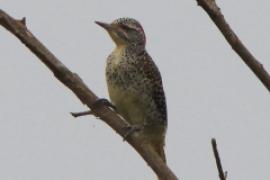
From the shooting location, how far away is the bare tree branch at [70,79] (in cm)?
312

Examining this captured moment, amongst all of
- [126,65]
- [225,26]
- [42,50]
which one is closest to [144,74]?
[126,65]

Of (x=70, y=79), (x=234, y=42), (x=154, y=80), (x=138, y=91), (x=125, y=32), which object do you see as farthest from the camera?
(x=125, y=32)

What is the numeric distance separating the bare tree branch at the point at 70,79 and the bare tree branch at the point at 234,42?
78cm

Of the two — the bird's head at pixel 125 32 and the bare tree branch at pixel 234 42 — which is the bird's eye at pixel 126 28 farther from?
the bare tree branch at pixel 234 42

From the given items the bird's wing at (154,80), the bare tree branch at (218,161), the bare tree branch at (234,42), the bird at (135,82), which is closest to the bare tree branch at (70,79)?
the bare tree branch at (218,161)

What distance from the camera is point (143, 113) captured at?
6.17 m

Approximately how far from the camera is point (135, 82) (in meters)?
6.12

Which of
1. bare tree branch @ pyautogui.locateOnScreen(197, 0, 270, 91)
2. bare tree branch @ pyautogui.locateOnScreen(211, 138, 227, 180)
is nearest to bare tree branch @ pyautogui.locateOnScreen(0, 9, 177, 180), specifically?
bare tree branch @ pyautogui.locateOnScreen(211, 138, 227, 180)

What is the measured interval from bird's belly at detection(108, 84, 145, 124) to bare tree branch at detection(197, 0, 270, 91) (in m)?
3.50

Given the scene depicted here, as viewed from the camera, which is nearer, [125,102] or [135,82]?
[125,102]

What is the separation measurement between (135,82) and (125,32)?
0.72 meters

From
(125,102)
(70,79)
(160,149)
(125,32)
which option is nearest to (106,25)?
(125,32)

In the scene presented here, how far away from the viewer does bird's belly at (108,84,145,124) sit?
234 inches

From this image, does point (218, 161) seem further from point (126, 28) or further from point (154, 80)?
point (126, 28)
